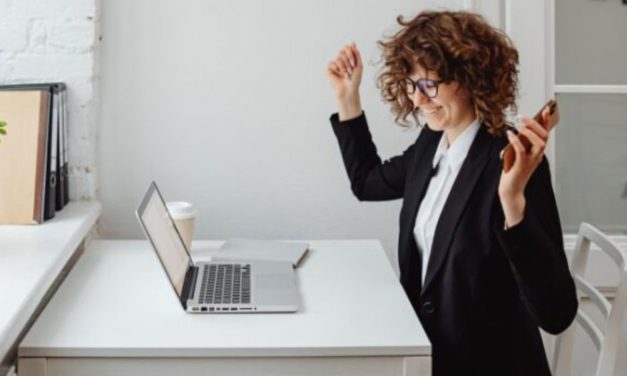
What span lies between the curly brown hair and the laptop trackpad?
474mm

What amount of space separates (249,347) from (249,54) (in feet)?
3.48

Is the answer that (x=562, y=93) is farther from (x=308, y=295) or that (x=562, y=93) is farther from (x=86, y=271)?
(x=86, y=271)

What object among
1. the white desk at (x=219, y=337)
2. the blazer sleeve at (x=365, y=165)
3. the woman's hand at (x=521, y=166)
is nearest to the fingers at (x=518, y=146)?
the woman's hand at (x=521, y=166)

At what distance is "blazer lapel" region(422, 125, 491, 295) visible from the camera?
1.80 meters

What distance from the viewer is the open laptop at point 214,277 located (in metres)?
1.76

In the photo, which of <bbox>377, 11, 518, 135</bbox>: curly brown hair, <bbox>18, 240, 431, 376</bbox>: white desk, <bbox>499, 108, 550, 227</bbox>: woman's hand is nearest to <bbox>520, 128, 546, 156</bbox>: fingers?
<bbox>499, 108, 550, 227</bbox>: woman's hand

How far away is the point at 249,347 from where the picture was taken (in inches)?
62.3

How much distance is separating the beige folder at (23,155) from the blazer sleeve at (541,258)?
108 centimetres

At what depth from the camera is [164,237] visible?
187 cm

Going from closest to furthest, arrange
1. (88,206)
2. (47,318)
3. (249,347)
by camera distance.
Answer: (249,347) < (47,318) < (88,206)

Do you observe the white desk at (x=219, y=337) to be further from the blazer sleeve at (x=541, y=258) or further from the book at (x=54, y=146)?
the book at (x=54, y=146)

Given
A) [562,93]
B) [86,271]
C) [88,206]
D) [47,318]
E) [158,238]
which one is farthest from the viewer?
A: [562,93]

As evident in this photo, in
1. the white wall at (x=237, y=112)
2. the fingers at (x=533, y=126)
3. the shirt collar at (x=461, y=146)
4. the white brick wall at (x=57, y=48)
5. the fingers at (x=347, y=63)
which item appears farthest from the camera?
the white wall at (x=237, y=112)

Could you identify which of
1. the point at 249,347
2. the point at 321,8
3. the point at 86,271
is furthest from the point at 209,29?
the point at 249,347
